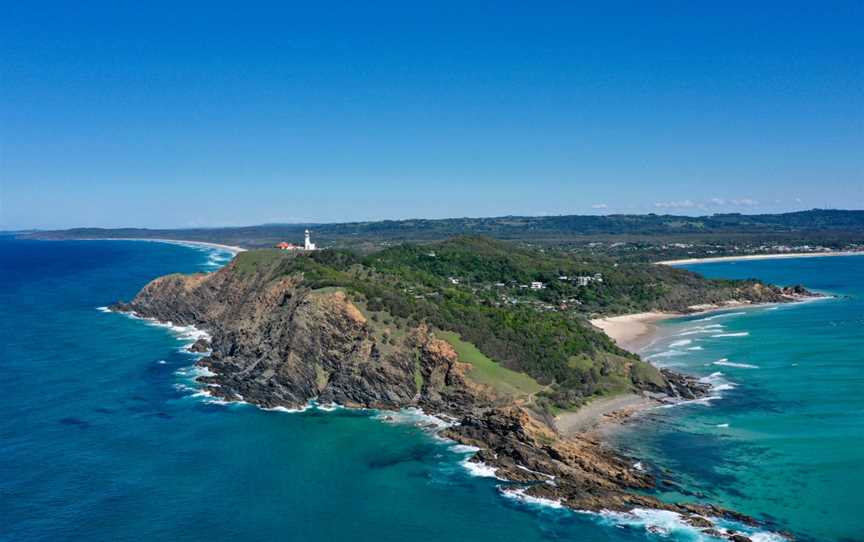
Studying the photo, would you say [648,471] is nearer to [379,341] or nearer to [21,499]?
[379,341]

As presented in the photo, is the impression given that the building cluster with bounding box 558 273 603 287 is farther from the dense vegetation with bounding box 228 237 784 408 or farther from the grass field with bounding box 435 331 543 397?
the grass field with bounding box 435 331 543 397

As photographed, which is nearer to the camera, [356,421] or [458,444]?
[458,444]

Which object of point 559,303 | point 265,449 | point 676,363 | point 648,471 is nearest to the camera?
point 648,471

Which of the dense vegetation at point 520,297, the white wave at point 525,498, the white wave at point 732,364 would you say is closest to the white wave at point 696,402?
the dense vegetation at point 520,297

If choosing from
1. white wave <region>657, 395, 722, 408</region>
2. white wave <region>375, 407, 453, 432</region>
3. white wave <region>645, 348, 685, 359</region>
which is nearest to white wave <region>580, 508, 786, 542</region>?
white wave <region>375, 407, 453, 432</region>

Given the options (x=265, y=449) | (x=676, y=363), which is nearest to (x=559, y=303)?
(x=676, y=363)

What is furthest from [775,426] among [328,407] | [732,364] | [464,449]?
[328,407]

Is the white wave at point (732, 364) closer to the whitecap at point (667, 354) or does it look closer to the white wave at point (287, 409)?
the whitecap at point (667, 354)
